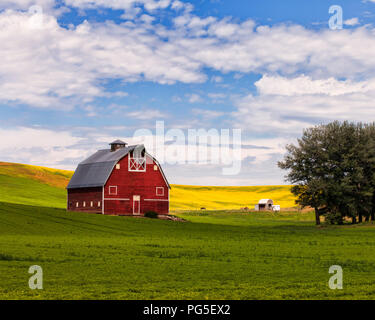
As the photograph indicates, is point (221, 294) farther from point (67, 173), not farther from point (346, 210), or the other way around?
point (67, 173)

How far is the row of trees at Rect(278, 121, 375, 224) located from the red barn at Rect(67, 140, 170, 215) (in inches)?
810

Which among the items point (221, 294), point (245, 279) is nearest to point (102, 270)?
point (245, 279)

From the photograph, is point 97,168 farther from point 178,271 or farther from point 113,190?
point 178,271

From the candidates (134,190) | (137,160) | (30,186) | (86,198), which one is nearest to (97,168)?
(86,198)

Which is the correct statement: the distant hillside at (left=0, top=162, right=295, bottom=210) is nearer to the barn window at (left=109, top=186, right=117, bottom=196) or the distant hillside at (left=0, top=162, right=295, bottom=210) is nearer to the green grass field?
the barn window at (left=109, top=186, right=117, bottom=196)

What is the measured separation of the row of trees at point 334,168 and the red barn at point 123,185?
20.6 m

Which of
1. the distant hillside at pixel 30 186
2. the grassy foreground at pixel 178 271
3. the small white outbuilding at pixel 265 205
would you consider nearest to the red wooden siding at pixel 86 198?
the distant hillside at pixel 30 186

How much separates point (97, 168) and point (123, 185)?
6.19 metres

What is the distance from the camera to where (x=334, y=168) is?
79.1 meters

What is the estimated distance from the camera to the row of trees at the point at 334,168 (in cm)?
7769

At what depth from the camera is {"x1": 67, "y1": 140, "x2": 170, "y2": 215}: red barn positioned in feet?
281

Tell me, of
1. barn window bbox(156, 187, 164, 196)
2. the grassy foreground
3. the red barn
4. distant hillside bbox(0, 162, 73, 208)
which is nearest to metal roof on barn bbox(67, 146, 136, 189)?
the red barn

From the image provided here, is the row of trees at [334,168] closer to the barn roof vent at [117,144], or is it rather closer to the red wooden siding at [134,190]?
the red wooden siding at [134,190]
